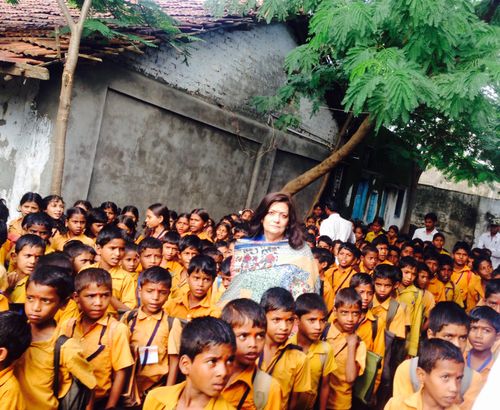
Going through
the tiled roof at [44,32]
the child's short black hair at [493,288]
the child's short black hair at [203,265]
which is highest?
the tiled roof at [44,32]

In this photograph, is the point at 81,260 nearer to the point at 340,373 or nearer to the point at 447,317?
the point at 340,373

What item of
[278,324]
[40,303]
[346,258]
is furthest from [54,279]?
[346,258]

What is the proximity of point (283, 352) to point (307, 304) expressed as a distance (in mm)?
392

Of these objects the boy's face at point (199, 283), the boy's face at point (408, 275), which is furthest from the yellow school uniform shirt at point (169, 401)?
the boy's face at point (408, 275)

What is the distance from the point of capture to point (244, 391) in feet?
7.69

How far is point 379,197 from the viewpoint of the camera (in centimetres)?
1475

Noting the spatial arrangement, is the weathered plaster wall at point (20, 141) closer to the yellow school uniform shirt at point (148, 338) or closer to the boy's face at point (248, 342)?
the yellow school uniform shirt at point (148, 338)

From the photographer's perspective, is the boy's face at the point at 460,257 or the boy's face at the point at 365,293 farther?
the boy's face at the point at 460,257

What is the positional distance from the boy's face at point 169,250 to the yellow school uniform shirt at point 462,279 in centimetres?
399

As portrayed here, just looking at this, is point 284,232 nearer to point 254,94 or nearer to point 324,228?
point 324,228

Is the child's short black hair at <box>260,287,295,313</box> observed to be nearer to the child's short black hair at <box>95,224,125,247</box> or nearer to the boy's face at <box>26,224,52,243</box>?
the child's short black hair at <box>95,224,125,247</box>

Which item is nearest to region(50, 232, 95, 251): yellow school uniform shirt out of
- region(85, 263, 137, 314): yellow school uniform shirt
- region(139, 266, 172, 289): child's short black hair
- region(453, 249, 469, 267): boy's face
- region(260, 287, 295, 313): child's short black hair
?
region(85, 263, 137, 314): yellow school uniform shirt

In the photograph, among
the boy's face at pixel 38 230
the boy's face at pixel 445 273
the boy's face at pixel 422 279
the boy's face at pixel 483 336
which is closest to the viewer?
the boy's face at pixel 483 336

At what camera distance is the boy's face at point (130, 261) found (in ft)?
14.4
